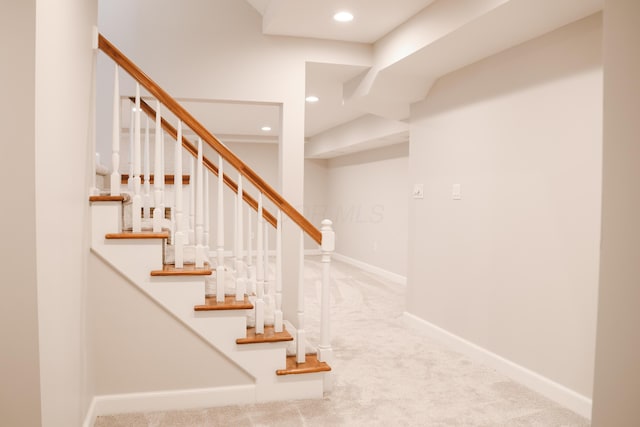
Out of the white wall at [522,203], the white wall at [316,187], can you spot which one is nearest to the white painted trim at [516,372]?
the white wall at [522,203]

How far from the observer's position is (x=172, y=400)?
7.99ft

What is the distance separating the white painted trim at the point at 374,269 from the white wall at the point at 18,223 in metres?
5.19

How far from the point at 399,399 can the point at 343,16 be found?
2575 mm

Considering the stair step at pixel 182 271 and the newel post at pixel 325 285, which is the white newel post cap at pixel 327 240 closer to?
the newel post at pixel 325 285

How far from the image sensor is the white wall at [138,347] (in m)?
2.33

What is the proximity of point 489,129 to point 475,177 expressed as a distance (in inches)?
14.1

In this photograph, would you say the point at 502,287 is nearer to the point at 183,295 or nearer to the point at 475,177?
the point at 475,177

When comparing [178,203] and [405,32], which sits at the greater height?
[405,32]

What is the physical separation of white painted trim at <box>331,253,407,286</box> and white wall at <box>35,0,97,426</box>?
4.68 m

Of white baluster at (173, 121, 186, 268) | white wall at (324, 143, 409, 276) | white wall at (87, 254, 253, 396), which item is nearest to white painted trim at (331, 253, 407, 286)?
white wall at (324, 143, 409, 276)

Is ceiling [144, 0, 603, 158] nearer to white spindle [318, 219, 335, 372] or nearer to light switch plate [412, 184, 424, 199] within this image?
light switch plate [412, 184, 424, 199]

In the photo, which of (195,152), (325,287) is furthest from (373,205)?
(325,287)

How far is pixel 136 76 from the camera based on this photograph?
2.40 metres

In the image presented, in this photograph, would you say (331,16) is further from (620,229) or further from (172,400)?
(172,400)
